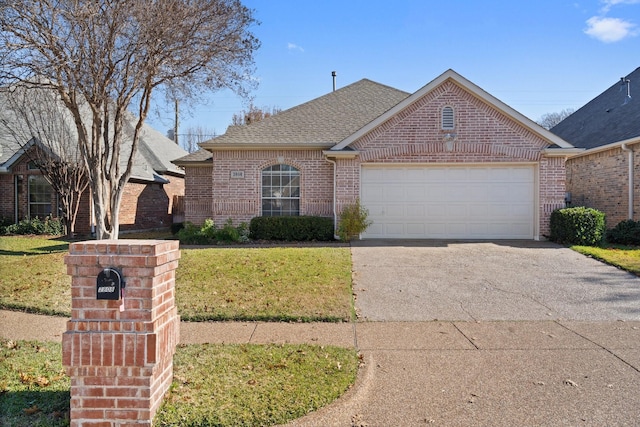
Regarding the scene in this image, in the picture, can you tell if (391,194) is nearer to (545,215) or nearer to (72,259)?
(545,215)

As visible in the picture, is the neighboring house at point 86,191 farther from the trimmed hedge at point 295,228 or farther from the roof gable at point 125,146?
the trimmed hedge at point 295,228

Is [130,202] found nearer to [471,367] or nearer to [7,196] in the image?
[7,196]

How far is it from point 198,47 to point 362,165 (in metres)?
5.80

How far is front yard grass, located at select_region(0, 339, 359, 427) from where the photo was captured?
3.23 m

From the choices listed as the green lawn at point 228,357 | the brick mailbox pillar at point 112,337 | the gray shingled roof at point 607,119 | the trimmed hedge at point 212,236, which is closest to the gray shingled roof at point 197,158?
the trimmed hedge at point 212,236

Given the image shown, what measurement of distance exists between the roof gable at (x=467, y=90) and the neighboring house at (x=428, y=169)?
0.03 m

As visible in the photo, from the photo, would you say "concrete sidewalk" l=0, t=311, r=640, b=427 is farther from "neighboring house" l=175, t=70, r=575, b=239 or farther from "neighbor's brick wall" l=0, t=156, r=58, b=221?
"neighbor's brick wall" l=0, t=156, r=58, b=221

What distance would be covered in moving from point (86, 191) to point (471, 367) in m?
16.5

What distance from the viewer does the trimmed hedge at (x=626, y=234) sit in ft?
39.9

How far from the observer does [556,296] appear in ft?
23.5

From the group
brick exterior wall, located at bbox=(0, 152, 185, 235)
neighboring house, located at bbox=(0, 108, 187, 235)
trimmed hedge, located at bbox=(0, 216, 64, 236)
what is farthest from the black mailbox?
trimmed hedge, located at bbox=(0, 216, 64, 236)

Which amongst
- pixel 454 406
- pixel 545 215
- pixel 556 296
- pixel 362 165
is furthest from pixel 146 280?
pixel 545 215

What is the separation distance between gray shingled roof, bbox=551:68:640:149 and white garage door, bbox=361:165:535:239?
15.3 ft

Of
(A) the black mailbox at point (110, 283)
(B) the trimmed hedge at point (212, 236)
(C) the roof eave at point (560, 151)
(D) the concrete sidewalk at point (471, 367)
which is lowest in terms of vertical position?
(D) the concrete sidewalk at point (471, 367)
